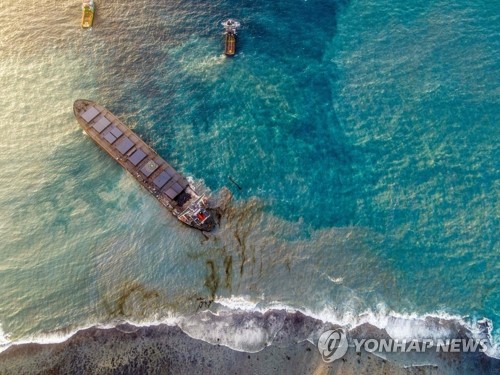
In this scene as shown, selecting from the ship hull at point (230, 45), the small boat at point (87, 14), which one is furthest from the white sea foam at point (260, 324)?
the small boat at point (87, 14)

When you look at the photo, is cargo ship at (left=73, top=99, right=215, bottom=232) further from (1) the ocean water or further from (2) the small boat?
(2) the small boat

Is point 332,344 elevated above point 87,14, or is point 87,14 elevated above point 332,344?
point 87,14

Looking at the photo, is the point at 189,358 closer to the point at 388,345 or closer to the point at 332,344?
the point at 332,344

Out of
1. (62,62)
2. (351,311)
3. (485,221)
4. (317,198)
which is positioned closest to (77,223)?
(62,62)

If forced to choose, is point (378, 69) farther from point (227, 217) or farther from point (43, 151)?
point (43, 151)

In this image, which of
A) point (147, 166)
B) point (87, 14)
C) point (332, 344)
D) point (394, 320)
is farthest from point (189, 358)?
point (87, 14)

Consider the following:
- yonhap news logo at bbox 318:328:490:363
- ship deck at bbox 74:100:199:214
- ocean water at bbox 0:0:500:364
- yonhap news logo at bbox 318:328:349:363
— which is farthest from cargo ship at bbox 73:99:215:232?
yonhap news logo at bbox 318:328:490:363
